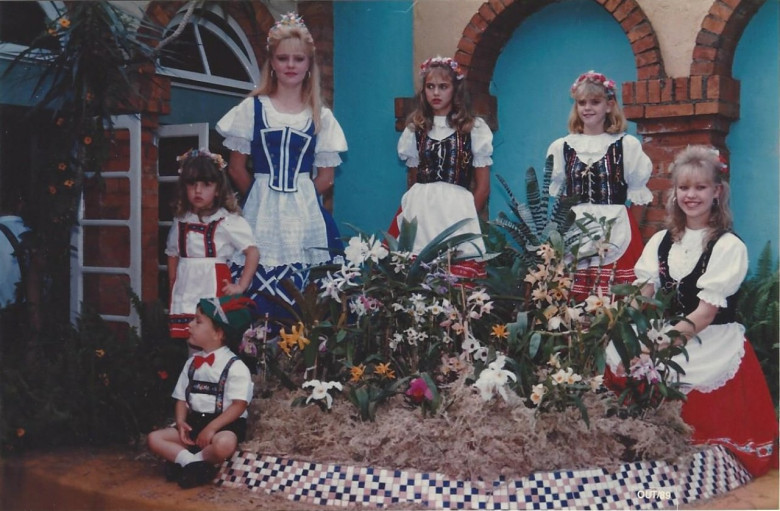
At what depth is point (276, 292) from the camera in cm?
421

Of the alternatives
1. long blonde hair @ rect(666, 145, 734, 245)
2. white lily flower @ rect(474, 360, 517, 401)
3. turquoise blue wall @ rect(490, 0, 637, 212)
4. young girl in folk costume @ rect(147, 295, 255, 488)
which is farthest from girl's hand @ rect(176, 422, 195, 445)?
turquoise blue wall @ rect(490, 0, 637, 212)

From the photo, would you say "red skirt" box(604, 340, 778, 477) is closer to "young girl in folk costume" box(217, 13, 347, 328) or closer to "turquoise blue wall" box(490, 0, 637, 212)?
"young girl in folk costume" box(217, 13, 347, 328)

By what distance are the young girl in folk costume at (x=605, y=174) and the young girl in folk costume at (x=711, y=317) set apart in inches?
24.3

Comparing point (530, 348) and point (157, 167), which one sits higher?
point (157, 167)

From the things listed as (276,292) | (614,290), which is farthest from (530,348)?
(276,292)

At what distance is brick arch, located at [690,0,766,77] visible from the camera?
508 centimetres

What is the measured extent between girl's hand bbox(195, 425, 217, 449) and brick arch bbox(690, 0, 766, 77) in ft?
11.4

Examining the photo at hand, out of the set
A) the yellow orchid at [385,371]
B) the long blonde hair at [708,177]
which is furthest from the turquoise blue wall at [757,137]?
the yellow orchid at [385,371]

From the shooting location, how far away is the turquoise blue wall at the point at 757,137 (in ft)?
16.9

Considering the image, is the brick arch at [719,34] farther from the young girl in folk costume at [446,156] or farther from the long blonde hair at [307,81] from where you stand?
the long blonde hair at [307,81]

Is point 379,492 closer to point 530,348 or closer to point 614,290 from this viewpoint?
point 530,348

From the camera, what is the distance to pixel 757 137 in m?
5.20

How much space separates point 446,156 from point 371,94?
1.99 meters

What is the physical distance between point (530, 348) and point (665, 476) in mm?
695
